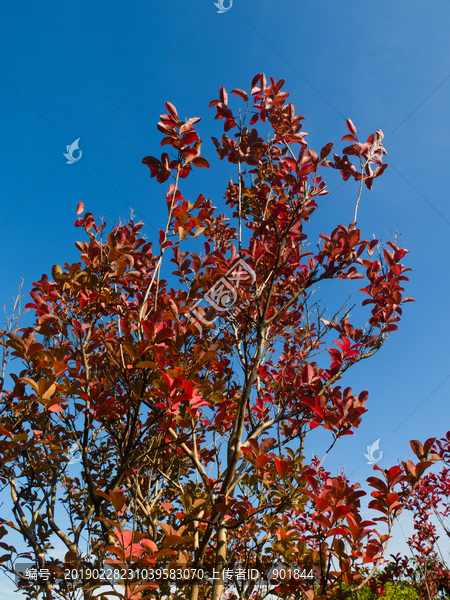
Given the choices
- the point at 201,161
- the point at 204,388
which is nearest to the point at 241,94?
the point at 201,161

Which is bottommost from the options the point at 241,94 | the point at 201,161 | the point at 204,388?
the point at 204,388

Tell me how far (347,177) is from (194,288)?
146 cm

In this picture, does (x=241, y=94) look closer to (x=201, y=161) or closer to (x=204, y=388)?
(x=201, y=161)

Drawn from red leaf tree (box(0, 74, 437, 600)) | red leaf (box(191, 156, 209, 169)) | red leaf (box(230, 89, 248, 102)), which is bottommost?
red leaf tree (box(0, 74, 437, 600))

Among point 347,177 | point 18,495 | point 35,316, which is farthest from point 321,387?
point 18,495

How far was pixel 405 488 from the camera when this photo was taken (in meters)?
1.94

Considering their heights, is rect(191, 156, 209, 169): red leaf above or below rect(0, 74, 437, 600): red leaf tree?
above

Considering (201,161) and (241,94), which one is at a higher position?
(241,94)

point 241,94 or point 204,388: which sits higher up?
point 241,94

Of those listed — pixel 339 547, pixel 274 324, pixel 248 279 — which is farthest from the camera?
pixel 274 324

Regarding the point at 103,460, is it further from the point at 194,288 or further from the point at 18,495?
the point at 194,288

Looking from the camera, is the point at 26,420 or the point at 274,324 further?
the point at 274,324

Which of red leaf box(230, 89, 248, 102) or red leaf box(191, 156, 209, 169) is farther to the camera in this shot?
red leaf box(230, 89, 248, 102)

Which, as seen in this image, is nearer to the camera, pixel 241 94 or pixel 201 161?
pixel 201 161
